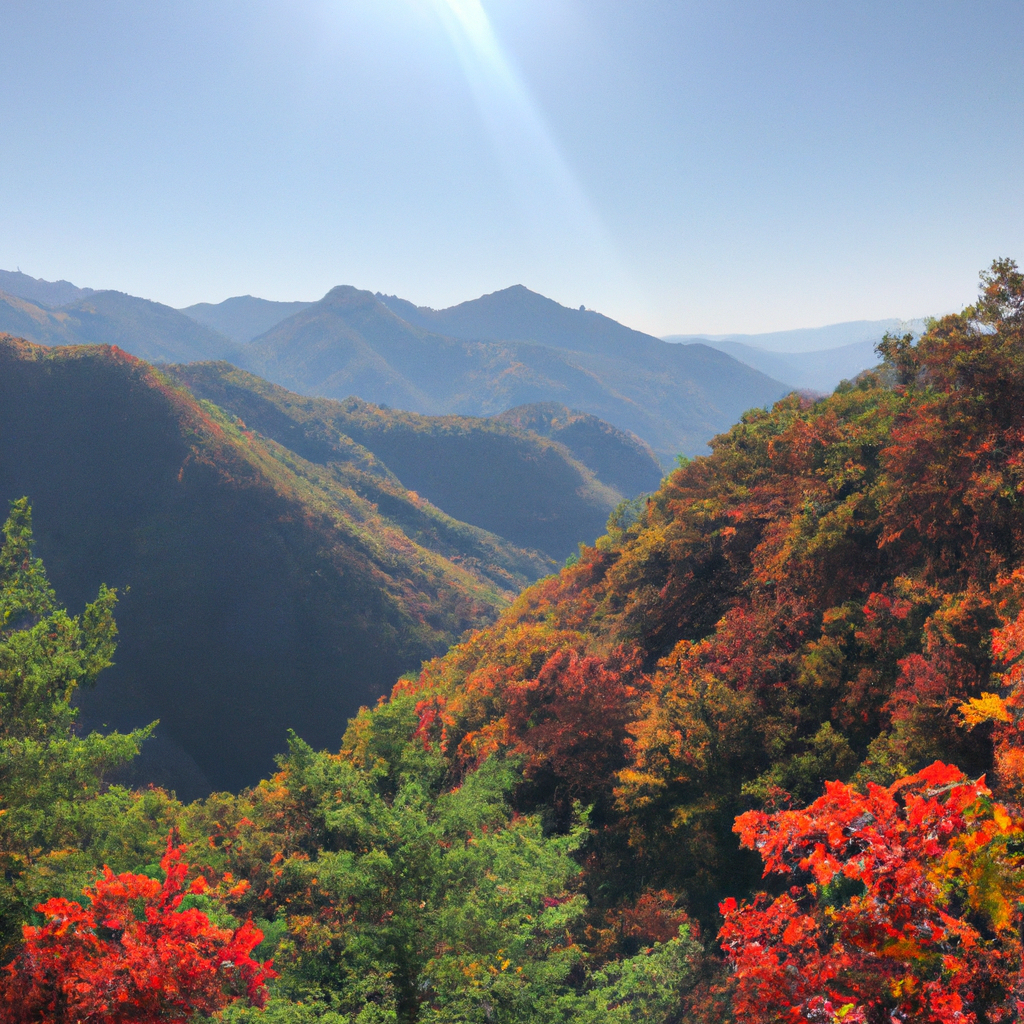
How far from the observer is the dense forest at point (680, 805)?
6238mm

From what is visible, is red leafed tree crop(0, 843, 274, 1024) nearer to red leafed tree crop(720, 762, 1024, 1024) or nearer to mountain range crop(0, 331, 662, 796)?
red leafed tree crop(720, 762, 1024, 1024)

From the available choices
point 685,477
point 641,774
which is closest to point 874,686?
point 641,774

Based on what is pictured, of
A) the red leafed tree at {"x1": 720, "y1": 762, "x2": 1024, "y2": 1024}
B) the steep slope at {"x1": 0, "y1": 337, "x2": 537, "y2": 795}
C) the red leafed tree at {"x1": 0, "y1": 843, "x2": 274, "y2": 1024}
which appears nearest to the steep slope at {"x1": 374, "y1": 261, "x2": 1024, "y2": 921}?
the red leafed tree at {"x1": 720, "y1": 762, "x2": 1024, "y2": 1024}

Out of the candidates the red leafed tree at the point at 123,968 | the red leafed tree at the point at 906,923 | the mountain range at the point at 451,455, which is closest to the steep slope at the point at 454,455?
the mountain range at the point at 451,455

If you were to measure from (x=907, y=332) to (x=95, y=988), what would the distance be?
28413mm

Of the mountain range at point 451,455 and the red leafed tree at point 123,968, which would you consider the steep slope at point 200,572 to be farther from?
the mountain range at point 451,455

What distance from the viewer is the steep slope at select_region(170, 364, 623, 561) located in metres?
141

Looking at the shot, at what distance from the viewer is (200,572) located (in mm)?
66750

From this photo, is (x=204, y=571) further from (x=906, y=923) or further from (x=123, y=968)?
(x=906, y=923)

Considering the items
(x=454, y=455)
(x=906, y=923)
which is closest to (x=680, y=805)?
(x=906, y=923)

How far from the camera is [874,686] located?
14023 millimetres

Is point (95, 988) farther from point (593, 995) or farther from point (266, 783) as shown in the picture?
point (266, 783)

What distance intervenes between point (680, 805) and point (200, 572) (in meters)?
65.0

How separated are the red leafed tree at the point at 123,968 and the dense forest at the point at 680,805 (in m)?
0.04
